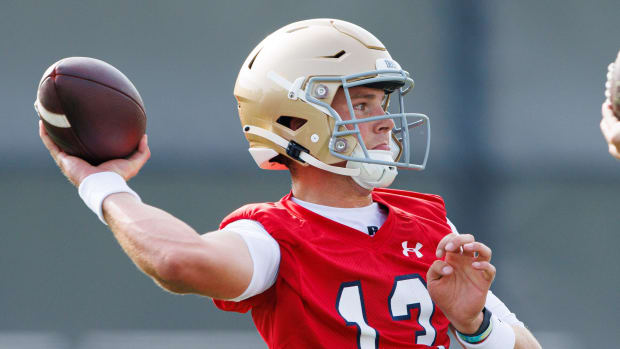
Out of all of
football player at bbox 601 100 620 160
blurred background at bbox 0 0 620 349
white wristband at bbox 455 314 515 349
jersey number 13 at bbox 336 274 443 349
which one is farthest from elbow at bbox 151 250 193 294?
blurred background at bbox 0 0 620 349

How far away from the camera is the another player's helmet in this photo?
78.4 inches

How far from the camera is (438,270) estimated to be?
1.79 meters

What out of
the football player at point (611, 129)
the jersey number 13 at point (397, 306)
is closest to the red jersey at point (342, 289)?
the jersey number 13 at point (397, 306)

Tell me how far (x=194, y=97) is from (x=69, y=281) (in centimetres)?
124

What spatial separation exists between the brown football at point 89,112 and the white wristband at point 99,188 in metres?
0.10

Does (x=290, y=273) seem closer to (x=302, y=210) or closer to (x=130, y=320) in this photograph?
(x=302, y=210)

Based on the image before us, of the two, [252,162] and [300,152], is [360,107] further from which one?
[252,162]

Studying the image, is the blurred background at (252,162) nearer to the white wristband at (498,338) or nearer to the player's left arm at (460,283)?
A: the white wristband at (498,338)

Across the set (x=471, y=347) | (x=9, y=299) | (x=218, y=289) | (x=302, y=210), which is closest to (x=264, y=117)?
(x=302, y=210)

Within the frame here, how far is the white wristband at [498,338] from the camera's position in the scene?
194 centimetres

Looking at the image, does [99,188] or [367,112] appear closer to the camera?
[99,188]

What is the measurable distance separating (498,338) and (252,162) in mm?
2669

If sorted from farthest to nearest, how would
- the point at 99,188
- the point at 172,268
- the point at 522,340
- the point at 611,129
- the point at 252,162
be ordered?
1. the point at 252,162
2. the point at 522,340
3. the point at 611,129
4. the point at 99,188
5. the point at 172,268

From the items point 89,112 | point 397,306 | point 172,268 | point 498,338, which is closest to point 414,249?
point 397,306
